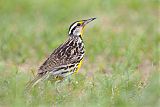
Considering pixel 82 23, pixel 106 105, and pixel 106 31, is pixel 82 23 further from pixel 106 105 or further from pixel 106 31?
pixel 106 31

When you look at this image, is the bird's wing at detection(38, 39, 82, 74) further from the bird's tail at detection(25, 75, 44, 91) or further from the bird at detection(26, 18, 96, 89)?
the bird's tail at detection(25, 75, 44, 91)


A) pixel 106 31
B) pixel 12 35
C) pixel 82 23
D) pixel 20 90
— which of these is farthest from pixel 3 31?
pixel 20 90

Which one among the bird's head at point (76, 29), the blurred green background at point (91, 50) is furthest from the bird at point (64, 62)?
the blurred green background at point (91, 50)

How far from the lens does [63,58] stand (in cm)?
972

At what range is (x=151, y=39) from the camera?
13.0 metres

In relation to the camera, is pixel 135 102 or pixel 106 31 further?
pixel 106 31

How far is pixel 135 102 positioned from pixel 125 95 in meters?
0.22

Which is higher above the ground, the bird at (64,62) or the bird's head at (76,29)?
the bird's head at (76,29)

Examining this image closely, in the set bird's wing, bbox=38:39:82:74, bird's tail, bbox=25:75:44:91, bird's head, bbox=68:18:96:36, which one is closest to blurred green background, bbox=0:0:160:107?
bird's tail, bbox=25:75:44:91

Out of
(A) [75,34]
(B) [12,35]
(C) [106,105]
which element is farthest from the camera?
(B) [12,35]

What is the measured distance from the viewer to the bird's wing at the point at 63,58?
9.55 metres

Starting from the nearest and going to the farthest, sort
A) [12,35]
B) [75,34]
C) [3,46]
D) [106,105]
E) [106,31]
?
[106,105]
[75,34]
[3,46]
[12,35]
[106,31]

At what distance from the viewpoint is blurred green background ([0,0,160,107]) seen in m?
8.67

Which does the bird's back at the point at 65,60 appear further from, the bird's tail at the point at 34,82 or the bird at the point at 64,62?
the bird's tail at the point at 34,82
